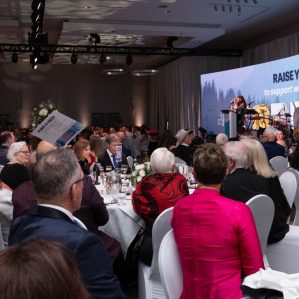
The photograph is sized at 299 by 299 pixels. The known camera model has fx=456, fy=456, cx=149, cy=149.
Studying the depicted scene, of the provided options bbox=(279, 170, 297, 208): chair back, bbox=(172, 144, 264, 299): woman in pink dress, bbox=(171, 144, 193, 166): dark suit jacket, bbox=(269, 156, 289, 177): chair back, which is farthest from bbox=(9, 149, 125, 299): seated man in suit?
bbox=(171, 144, 193, 166): dark suit jacket

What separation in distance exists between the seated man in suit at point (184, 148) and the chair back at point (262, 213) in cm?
452

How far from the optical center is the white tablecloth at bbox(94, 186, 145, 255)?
4078 mm

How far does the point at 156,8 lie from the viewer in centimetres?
1041

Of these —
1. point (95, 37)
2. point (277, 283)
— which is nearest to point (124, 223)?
point (277, 283)

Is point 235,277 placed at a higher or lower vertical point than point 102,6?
lower

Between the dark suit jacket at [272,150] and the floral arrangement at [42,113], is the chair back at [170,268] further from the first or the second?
the floral arrangement at [42,113]

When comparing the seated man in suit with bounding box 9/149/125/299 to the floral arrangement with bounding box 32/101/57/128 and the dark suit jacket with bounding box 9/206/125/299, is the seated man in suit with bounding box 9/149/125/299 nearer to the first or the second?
the dark suit jacket with bounding box 9/206/125/299

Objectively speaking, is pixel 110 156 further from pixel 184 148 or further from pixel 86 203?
pixel 86 203

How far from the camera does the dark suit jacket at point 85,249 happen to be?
1.65m

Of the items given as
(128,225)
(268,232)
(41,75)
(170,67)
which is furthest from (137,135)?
(268,232)

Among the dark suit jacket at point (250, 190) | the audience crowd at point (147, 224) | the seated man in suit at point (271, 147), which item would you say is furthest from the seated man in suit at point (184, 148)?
the dark suit jacket at point (250, 190)

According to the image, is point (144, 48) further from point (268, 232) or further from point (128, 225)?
point (268, 232)

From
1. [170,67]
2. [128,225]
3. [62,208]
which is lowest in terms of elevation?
[128,225]

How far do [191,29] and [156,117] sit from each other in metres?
7.84
